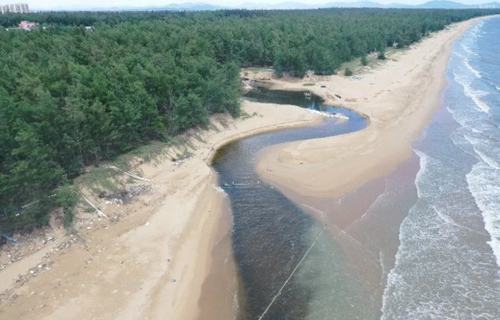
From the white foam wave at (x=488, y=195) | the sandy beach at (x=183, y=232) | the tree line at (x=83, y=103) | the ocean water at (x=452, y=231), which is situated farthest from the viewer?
the white foam wave at (x=488, y=195)

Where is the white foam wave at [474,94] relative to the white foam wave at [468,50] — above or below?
below

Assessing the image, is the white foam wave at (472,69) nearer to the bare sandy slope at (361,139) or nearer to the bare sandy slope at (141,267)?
the bare sandy slope at (361,139)

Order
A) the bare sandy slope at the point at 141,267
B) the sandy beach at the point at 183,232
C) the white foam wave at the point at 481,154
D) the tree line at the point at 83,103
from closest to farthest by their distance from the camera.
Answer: the bare sandy slope at the point at 141,267, the sandy beach at the point at 183,232, the tree line at the point at 83,103, the white foam wave at the point at 481,154

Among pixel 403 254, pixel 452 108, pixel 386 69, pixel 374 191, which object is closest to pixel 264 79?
pixel 386 69

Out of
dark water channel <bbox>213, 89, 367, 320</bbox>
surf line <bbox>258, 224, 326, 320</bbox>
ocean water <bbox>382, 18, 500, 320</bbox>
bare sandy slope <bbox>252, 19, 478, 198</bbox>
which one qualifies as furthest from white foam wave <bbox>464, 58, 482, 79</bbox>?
surf line <bbox>258, 224, 326, 320</bbox>

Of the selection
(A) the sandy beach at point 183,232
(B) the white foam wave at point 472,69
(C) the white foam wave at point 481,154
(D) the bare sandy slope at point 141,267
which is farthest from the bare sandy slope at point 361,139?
(D) the bare sandy slope at point 141,267

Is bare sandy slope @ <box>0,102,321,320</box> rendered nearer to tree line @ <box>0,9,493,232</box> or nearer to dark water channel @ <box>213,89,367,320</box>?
dark water channel @ <box>213,89,367,320</box>
